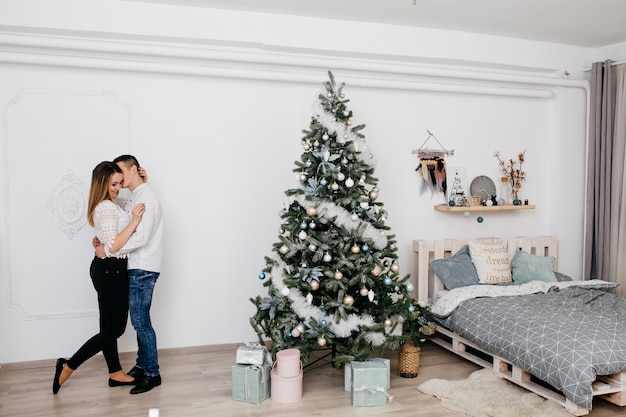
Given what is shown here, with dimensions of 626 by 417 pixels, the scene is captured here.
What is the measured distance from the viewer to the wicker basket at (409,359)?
3.95 metres

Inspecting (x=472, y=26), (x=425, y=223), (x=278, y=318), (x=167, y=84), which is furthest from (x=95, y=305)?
(x=472, y=26)

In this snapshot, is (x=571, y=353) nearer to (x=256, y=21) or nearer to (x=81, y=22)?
(x=256, y=21)

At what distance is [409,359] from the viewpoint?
3.95 metres

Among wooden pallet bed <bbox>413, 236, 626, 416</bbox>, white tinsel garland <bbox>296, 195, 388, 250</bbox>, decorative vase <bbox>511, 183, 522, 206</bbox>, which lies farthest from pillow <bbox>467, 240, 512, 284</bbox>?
white tinsel garland <bbox>296, 195, 388, 250</bbox>

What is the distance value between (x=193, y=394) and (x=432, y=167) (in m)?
2.88

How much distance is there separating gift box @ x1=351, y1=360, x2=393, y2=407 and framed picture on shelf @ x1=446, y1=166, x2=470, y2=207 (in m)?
2.13

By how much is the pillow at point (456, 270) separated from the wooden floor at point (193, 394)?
25.2 inches

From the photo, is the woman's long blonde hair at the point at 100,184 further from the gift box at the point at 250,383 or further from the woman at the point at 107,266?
the gift box at the point at 250,383

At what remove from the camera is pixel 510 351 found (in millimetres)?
3656

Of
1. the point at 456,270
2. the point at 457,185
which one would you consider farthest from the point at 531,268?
the point at 457,185

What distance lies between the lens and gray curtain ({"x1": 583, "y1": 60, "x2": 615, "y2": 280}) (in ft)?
17.3

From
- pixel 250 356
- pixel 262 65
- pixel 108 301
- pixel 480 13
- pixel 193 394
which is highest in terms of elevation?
pixel 480 13

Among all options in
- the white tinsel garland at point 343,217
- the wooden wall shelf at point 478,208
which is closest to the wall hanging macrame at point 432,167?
the wooden wall shelf at point 478,208

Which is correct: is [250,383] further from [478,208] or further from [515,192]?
[515,192]
